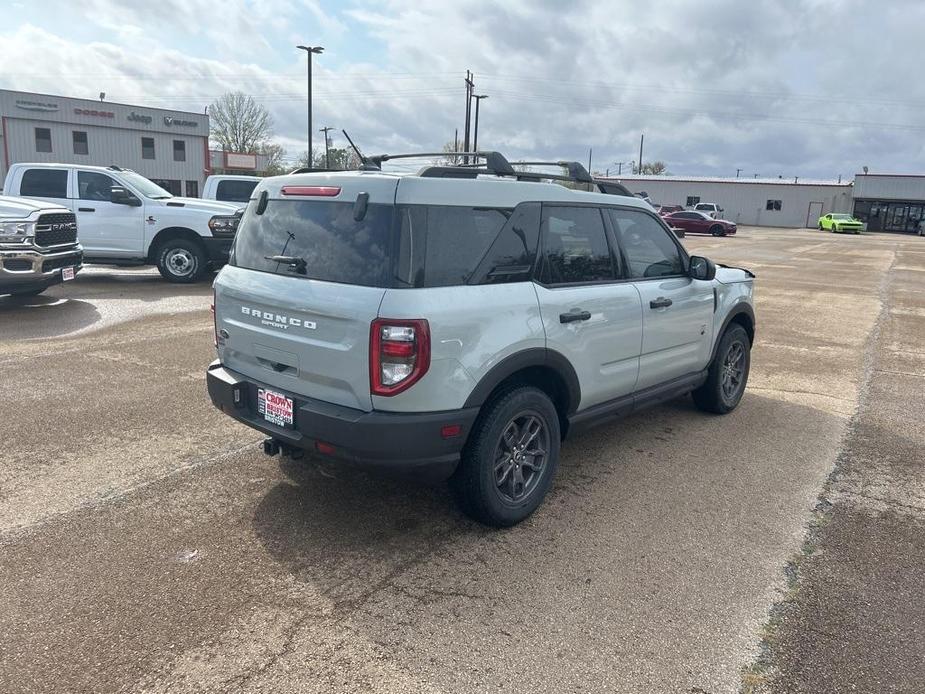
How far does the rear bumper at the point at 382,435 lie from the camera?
10.4 feet

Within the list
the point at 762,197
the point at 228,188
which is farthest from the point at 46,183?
the point at 762,197

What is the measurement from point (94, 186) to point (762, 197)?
61670 mm

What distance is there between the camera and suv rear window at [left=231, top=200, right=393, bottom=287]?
3254 mm

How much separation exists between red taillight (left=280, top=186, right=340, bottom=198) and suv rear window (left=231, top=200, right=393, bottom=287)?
0.15ft

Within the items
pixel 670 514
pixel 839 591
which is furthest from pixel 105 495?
pixel 839 591

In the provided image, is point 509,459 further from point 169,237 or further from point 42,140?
point 42,140

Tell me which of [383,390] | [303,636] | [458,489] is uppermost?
[383,390]

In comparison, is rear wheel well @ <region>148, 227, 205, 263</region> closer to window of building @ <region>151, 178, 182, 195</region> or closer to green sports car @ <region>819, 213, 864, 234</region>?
window of building @ <region>151, 178, 182, 195</region>

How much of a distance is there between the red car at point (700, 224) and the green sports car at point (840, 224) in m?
14.6

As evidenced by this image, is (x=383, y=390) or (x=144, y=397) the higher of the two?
(x=383, y=390)

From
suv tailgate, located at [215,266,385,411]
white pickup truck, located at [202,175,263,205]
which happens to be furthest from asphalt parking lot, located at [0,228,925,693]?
white pickup truck, located at [202,175,263,205]

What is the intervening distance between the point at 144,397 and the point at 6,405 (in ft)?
3.25

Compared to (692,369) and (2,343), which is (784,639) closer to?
(692,369)

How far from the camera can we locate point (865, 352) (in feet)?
28.6
